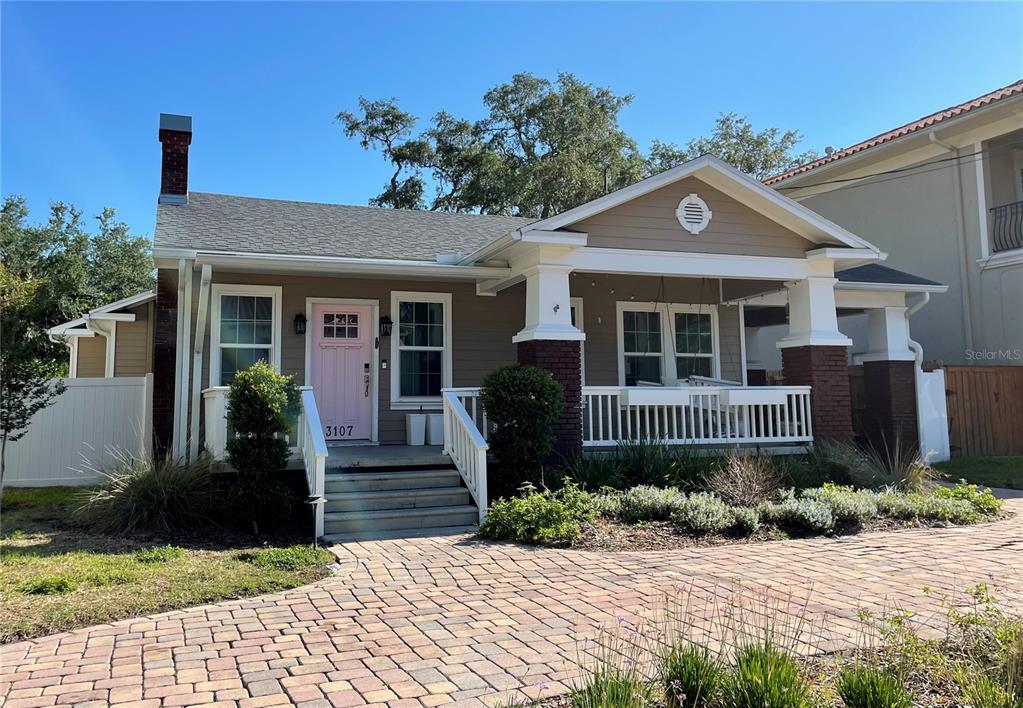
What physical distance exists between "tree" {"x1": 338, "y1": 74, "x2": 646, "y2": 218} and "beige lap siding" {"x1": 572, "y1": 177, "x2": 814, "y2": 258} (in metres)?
16.7

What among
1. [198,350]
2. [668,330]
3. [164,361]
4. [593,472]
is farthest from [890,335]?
[164,361]

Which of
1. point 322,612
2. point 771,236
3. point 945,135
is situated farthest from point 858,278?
point 322,612

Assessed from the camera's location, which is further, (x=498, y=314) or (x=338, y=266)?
(x=498, y=314)

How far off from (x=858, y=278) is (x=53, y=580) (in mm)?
12617

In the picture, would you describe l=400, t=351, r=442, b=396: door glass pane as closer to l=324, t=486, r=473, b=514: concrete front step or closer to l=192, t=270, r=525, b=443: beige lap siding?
l=192, t=270, r=525, b=443: beige lap siding

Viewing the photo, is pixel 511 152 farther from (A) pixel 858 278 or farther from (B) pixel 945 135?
(A) pixel 858 278

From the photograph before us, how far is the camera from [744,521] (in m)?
7.44

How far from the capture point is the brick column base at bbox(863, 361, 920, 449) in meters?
12.5

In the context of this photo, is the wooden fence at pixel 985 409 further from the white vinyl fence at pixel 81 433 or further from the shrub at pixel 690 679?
the white vinyl fence at pixel 81 433

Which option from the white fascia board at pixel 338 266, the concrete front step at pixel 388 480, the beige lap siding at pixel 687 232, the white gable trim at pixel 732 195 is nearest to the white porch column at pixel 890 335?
the white gable trim at pixel 732 195

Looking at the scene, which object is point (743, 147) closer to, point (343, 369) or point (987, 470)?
point (987, 470)

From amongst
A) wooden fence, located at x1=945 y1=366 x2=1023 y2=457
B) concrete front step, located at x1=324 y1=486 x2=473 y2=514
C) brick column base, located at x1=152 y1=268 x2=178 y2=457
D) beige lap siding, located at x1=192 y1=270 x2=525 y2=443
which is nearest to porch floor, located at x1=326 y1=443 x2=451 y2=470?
concrete front step, located at x1=324 y1=486 x2=473 y2=514

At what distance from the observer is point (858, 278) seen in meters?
12.8

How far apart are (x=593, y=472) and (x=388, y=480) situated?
2.52 m
